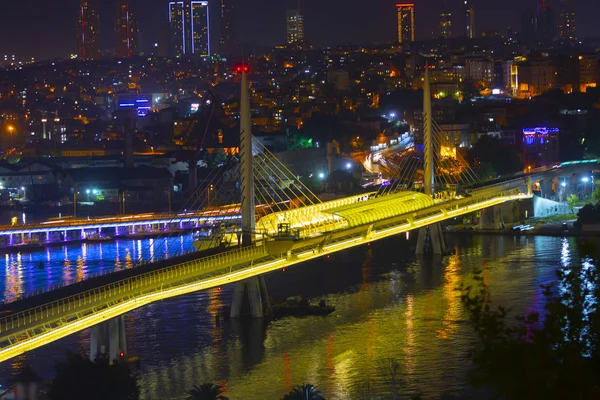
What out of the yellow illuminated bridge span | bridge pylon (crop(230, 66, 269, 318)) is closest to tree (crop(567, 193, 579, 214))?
the yellow illuminated bridge span

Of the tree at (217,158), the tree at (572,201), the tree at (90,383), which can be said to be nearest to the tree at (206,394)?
the tree at (90,383)

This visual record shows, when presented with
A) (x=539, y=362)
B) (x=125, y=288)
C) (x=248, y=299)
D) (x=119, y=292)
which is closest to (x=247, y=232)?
(x=248, y=299)

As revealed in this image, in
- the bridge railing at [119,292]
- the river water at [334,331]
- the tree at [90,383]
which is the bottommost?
the river water at [334,331]

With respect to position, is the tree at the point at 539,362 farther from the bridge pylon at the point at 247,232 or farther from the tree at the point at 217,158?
the tree at the point at 217,158

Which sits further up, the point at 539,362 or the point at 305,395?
the point at 539,362

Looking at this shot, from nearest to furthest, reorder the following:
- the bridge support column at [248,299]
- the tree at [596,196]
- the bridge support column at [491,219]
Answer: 1. the bridge support column at [248,299]
2. the bridge support column at [491,219]
3. the tree at [596,196]

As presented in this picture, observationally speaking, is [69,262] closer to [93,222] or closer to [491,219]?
[93,222]
